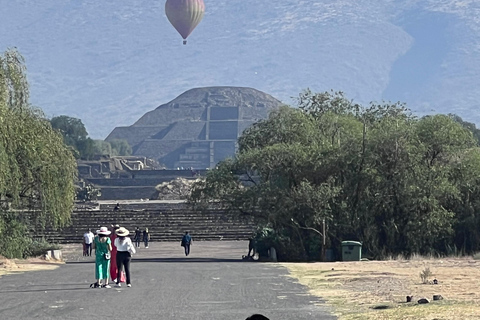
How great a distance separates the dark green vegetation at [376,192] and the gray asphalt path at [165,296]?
38.1ft

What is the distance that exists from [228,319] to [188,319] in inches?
27.9

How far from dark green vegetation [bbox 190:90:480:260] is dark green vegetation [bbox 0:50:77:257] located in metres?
9.29

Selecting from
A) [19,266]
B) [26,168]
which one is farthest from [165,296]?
[26,168]

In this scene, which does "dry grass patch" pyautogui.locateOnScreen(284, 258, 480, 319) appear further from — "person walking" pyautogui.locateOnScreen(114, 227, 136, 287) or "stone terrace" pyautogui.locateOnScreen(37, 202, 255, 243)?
"stone terrace" pyautogui.locateOnScreen(37, 202, 255, 243)

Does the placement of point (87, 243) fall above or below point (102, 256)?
above

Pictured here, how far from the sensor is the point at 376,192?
4272 centimetres

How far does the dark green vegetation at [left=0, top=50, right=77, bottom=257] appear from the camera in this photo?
116 ft

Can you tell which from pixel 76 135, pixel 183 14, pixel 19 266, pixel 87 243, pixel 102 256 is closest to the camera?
pixel 102 256

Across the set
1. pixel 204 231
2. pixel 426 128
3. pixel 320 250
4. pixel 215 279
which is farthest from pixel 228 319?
pixel 204 231

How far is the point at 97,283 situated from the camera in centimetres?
2431

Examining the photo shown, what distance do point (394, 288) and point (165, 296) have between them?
17.0ft

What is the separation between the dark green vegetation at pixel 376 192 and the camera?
41.9 meters

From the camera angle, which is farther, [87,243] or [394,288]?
[87,243]

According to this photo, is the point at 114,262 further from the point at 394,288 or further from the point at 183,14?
the point at 183,14
